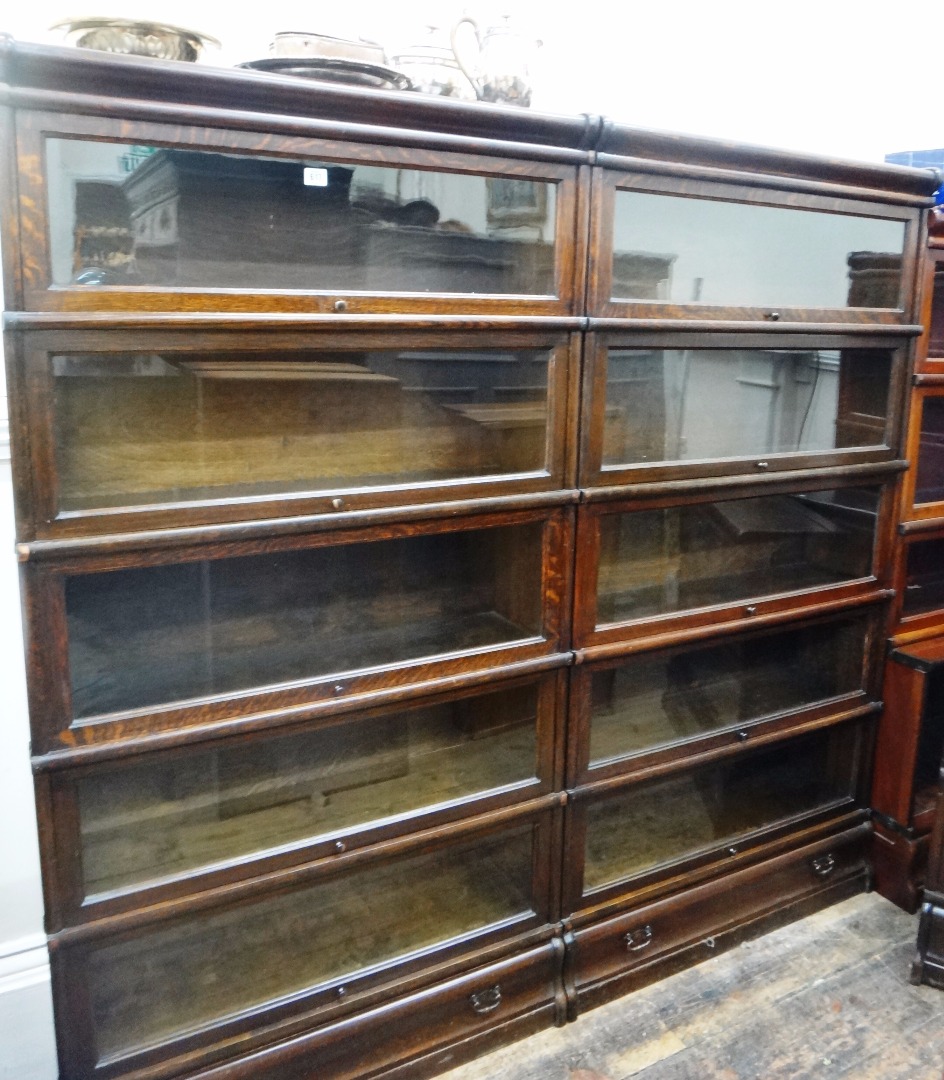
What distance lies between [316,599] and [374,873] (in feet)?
1.53

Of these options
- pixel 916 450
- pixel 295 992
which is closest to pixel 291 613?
pixel 295 992

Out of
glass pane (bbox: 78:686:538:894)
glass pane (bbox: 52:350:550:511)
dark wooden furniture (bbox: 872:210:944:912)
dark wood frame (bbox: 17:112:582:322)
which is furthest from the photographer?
dark wooden furniture (bbox: 872:210:944:912)

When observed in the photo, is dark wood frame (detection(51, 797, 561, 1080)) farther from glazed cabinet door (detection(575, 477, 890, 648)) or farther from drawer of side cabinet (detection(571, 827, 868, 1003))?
glazed cabinet door (detection(575, 477, 890, 648))

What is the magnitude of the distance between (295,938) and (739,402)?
1164 millimetres

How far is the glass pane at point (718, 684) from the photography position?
158 cm

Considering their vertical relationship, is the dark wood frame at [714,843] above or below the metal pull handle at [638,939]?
above

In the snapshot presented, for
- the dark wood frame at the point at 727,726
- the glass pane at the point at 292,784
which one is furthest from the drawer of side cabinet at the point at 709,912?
the glass pane at the point at 292,784

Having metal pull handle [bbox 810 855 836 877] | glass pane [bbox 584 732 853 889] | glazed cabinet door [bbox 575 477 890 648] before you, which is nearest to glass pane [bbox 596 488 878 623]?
glazed cabinet door [bbox 575 477 890 648]

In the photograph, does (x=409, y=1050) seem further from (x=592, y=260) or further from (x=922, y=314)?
(x=922, y=314)

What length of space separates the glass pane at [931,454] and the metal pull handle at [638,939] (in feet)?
3.33

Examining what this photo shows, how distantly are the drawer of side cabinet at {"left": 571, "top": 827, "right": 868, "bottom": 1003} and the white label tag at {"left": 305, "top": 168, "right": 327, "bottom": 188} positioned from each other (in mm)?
1272

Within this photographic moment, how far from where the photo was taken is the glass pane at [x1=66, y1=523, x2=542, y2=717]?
3.78 feet

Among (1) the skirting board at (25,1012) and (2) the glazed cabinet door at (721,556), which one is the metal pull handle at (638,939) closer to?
(2) the glazed cabinet door at (721,556)

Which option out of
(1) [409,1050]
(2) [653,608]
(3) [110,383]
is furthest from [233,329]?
(1) [409,1050]
